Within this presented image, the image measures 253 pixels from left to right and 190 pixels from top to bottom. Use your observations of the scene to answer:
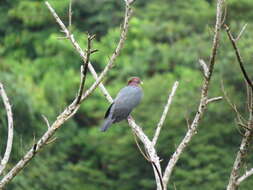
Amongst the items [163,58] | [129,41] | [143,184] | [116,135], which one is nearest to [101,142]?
[116,135]

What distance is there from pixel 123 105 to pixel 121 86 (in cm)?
1381

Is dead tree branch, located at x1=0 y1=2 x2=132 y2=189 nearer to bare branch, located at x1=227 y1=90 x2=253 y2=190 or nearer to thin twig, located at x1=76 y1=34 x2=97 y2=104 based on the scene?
thin twig, located at x1=76 y1=34 x2=97 y2=104

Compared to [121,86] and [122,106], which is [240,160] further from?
[121,86]

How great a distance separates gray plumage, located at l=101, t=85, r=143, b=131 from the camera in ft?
24.4

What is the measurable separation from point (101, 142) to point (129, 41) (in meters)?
5.32

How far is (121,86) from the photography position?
70.1 ft

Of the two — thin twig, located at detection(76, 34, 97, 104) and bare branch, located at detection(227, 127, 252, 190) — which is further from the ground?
thin twig, located at detection(76, 34, 97, 104)

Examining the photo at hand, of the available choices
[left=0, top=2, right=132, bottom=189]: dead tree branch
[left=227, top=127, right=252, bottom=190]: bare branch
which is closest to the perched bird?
[left=0, top=2, right=132, bottom=189]: dead tree branch

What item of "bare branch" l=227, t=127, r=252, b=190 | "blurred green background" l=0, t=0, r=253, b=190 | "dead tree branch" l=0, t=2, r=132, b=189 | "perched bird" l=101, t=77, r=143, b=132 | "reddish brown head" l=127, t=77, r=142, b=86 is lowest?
"blurred green background" l=0, t=0, r=253, b=190

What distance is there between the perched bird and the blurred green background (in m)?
6.02

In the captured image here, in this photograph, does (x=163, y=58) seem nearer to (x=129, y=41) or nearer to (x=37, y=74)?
(x=129, y=41)

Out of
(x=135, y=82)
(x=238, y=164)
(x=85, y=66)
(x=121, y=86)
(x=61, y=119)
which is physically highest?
(x=85, y=66)

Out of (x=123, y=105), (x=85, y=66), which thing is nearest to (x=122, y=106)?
(x=123, y=105)

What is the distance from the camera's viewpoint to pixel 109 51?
24703 mm
